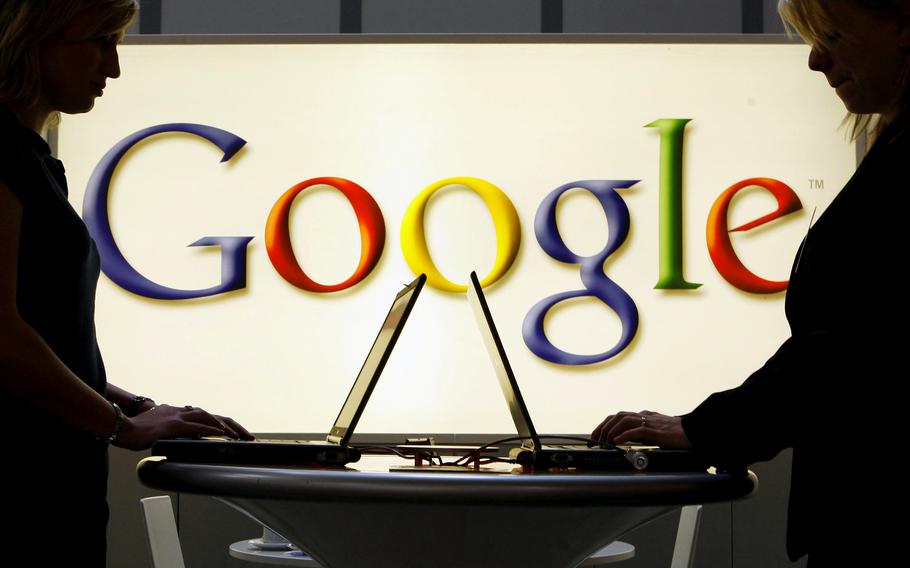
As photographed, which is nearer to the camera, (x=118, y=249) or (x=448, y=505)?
(x=448, y=505)

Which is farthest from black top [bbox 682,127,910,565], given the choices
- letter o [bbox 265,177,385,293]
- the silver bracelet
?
letter o [bbox 265,177,385,293]

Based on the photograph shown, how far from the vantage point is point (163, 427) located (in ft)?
5.50

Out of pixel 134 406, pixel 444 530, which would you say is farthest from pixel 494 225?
pixel 444 530

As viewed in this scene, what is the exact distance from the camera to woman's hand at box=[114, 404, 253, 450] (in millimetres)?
1648

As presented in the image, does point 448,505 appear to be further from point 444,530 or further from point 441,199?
point 441,199

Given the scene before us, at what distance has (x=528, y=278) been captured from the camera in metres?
4.86

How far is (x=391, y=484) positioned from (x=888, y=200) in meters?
0.85

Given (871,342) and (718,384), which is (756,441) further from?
(718,384)

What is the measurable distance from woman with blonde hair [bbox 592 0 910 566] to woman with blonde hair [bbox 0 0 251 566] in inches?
35.9

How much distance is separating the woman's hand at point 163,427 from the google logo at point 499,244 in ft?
10.2

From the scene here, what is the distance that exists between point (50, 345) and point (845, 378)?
50.6 inches

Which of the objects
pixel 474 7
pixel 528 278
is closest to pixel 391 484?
pixel 528 278

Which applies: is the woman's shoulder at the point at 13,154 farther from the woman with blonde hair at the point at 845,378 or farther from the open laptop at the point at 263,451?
the woman with blonde hair at the point at 845,378

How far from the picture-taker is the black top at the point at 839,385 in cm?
143
